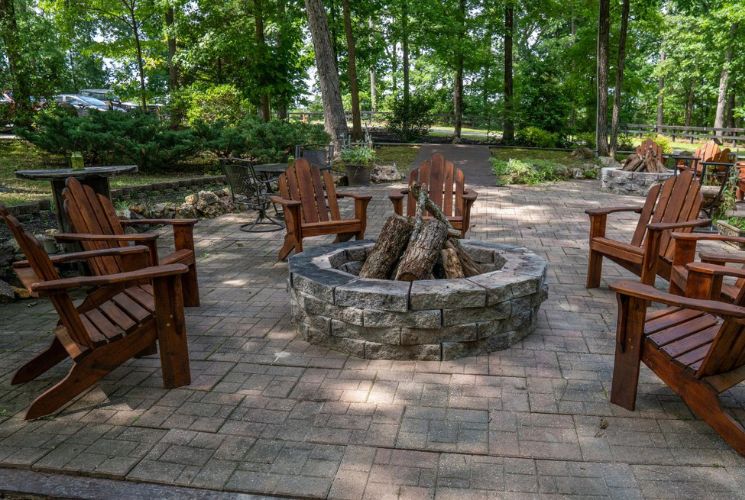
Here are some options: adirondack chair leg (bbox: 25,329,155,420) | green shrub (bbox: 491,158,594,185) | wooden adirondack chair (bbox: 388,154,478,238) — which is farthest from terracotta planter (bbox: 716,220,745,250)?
adirondack chair leg (bbox: 25,329,155,420)

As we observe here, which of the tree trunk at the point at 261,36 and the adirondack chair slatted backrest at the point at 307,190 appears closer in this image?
the adirondack chair slatted backrest at the point at 307,190

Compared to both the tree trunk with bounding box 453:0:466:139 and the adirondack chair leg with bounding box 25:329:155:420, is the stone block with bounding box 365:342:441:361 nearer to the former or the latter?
the adirondack chair leg with bounding box 25:329:155:420

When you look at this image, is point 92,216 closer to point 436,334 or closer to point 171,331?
point 171,331

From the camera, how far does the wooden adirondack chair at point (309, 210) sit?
17.0 feet

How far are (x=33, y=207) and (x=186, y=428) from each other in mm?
4817

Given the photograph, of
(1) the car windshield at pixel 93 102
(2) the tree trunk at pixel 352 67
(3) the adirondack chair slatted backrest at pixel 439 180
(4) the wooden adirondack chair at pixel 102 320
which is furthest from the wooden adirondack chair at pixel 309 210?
(1) the car windshield at pixel 93 102

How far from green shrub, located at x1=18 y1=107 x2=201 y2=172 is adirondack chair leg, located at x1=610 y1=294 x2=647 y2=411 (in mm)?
8424

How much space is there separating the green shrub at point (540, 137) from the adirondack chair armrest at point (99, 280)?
15.8 metres

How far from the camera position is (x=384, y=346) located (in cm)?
327

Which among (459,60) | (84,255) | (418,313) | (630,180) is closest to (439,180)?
(418,313)

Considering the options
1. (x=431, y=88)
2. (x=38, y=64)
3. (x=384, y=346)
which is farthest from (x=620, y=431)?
(x=431, y=88)

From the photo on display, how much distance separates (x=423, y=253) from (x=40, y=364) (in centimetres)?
234

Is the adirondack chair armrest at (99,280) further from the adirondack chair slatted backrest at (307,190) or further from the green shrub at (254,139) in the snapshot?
the green shrub at (254,139)

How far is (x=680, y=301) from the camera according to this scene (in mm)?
2291
